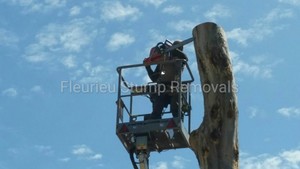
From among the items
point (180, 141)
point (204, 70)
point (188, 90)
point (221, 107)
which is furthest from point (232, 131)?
point (188, 90)

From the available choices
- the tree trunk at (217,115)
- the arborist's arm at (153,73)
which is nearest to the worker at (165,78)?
the arborist's arm at (153,73)

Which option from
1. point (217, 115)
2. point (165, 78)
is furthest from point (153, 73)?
point (217, 115)

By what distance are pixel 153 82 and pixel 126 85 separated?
1.78 ft

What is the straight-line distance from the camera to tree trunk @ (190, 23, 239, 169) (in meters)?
7.18

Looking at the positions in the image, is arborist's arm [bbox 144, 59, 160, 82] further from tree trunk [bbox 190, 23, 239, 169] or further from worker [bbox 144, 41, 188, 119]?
tree trunk [bbox 190, 23, 239, 169]

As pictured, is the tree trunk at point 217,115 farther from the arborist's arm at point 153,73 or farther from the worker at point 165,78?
the arborist's arm at point 153,73

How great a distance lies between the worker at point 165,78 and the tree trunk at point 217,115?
4800mm

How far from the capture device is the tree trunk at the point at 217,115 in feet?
23.6

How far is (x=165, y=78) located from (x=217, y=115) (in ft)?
17.6

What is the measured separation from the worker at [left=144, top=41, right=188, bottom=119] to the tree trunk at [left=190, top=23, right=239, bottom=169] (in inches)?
189

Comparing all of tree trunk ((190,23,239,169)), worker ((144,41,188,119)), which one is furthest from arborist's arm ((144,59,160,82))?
tree trunk ((190,23,239,169))

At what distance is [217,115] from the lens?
7254 mm

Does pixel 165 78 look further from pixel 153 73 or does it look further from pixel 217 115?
pixel 217 115

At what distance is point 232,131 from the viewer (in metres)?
7.22
